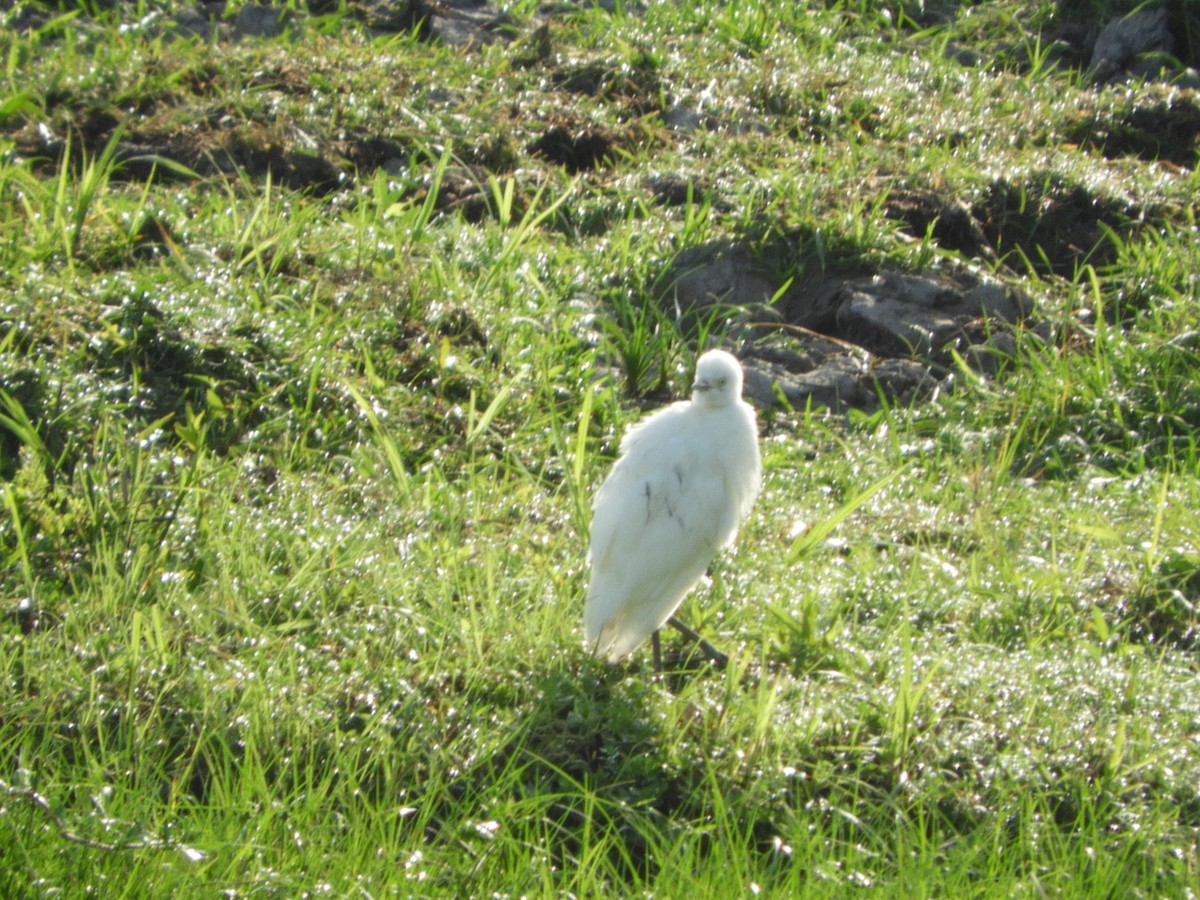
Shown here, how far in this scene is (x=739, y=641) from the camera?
3791 mm

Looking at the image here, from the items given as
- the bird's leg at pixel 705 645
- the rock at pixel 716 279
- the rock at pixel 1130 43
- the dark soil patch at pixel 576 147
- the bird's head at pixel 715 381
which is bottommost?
the bird's leg at pixel 705 645

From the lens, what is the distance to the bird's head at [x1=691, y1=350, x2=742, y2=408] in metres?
3.79

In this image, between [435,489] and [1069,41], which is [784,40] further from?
[435,489]

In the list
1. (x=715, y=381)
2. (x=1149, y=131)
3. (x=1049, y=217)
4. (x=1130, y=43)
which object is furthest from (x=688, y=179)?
(x=1130, y=43)

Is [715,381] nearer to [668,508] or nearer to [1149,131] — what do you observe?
[668,508]

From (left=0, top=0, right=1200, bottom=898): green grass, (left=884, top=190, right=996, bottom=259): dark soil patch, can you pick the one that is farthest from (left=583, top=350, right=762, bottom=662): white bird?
(left=884, top=190, right=996, bottom=259): dark soil patch

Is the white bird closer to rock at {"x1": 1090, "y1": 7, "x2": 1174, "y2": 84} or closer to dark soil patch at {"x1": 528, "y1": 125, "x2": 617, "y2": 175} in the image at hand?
dark soil patch at {"x1": 528, "y1": 125, "x2": 617, "y2": 175}

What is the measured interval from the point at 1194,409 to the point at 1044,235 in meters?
1.46

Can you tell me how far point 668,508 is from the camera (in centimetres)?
361

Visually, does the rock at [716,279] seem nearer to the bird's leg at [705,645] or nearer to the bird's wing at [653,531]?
the bird's wing at [653,531]

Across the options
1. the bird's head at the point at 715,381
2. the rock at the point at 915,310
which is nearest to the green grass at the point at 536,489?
the rock at the point at 915,310

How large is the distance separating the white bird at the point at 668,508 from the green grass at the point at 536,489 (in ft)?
0.67

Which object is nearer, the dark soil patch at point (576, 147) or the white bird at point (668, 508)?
the white bird at point (668, 508)

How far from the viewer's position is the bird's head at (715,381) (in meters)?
3.79
